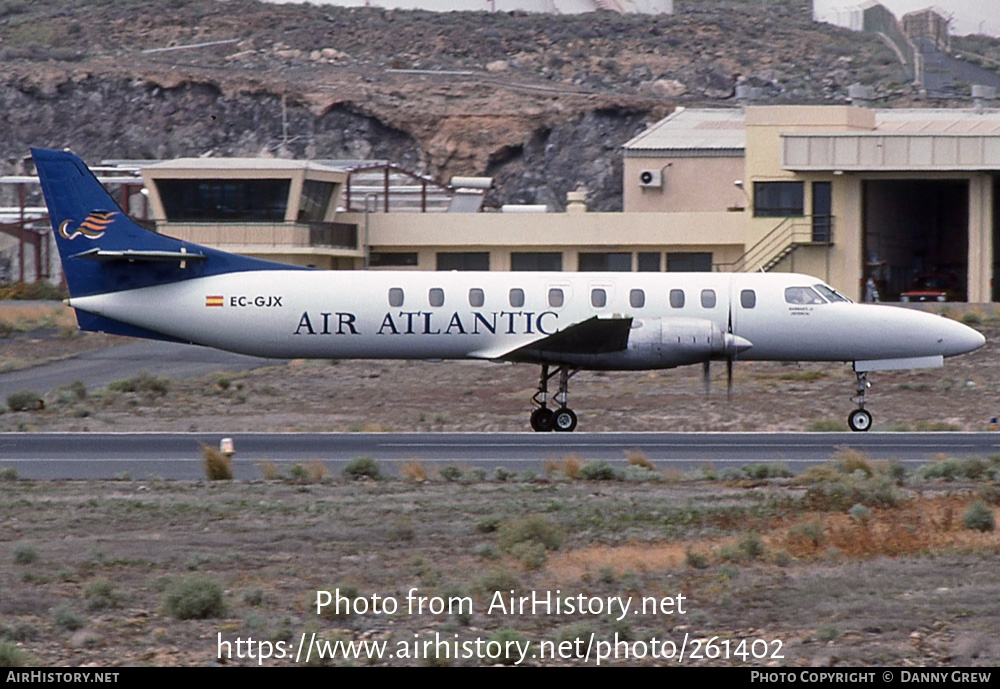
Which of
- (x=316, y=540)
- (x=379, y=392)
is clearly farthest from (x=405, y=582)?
(x=379, y=392)

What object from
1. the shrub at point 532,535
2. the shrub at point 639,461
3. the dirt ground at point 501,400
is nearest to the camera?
the shrub at point 532,535

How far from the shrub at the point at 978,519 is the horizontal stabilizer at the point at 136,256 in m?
17.1

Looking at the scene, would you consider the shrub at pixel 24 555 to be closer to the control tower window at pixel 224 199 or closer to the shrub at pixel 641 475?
the shrub at pixel 641 475

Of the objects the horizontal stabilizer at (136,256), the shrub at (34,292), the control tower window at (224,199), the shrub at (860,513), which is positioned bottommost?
the shrub at (860,513)

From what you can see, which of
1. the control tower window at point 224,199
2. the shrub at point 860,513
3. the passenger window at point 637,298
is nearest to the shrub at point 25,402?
the passenger window at point 637,298

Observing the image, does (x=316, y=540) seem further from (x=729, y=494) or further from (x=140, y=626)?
(x=729, y=494)

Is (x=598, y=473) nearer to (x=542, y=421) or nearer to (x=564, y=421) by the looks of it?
(x=564, y=421)

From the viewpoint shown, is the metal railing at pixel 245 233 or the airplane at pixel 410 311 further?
the metal railing at pixel 245 233

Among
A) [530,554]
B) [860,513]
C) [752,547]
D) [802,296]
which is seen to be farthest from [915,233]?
[530,554]

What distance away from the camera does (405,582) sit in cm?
1520

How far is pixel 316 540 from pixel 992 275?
42.4 m

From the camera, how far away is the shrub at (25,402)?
3572 centimetres

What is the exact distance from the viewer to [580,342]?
2922 cm
